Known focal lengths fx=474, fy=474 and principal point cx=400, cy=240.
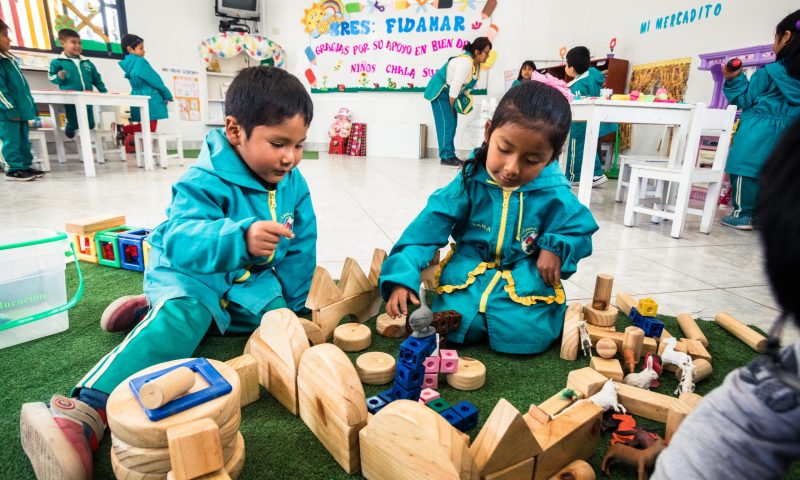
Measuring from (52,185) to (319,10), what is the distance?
14.3ft

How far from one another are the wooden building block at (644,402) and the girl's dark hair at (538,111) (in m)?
0.56

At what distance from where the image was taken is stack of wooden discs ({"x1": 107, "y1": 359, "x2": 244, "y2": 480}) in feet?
1.92

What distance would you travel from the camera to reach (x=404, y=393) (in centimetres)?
81

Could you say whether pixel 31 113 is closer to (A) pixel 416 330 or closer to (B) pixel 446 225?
(B) pixel 446 225

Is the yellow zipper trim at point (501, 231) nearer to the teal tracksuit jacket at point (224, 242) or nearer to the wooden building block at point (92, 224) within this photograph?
the teal tracksuit jacket at point (224, 242)

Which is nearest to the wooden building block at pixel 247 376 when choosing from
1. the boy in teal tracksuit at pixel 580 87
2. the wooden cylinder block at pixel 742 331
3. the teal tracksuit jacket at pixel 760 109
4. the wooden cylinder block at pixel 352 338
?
the wooden cylinder block at pixel 352 338

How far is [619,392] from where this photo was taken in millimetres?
929

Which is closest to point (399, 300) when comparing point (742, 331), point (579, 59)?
point (742, 331)

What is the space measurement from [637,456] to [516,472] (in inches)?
8.8

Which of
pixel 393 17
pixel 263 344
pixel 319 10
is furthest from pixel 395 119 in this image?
pixel 263 344

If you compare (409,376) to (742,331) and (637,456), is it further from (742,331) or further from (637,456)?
(742,331)

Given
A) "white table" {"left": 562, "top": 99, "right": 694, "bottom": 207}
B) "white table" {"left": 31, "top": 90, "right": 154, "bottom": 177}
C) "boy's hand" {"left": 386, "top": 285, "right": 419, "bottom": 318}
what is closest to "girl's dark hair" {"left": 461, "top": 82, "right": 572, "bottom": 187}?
"boy's hand" {"left": 386, "top": 285, "right": 419, "bottom": 318}

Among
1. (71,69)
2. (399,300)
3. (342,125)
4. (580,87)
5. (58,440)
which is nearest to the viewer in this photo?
(58,440)

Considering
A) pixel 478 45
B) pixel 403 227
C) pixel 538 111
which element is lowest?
pixel 403 227
